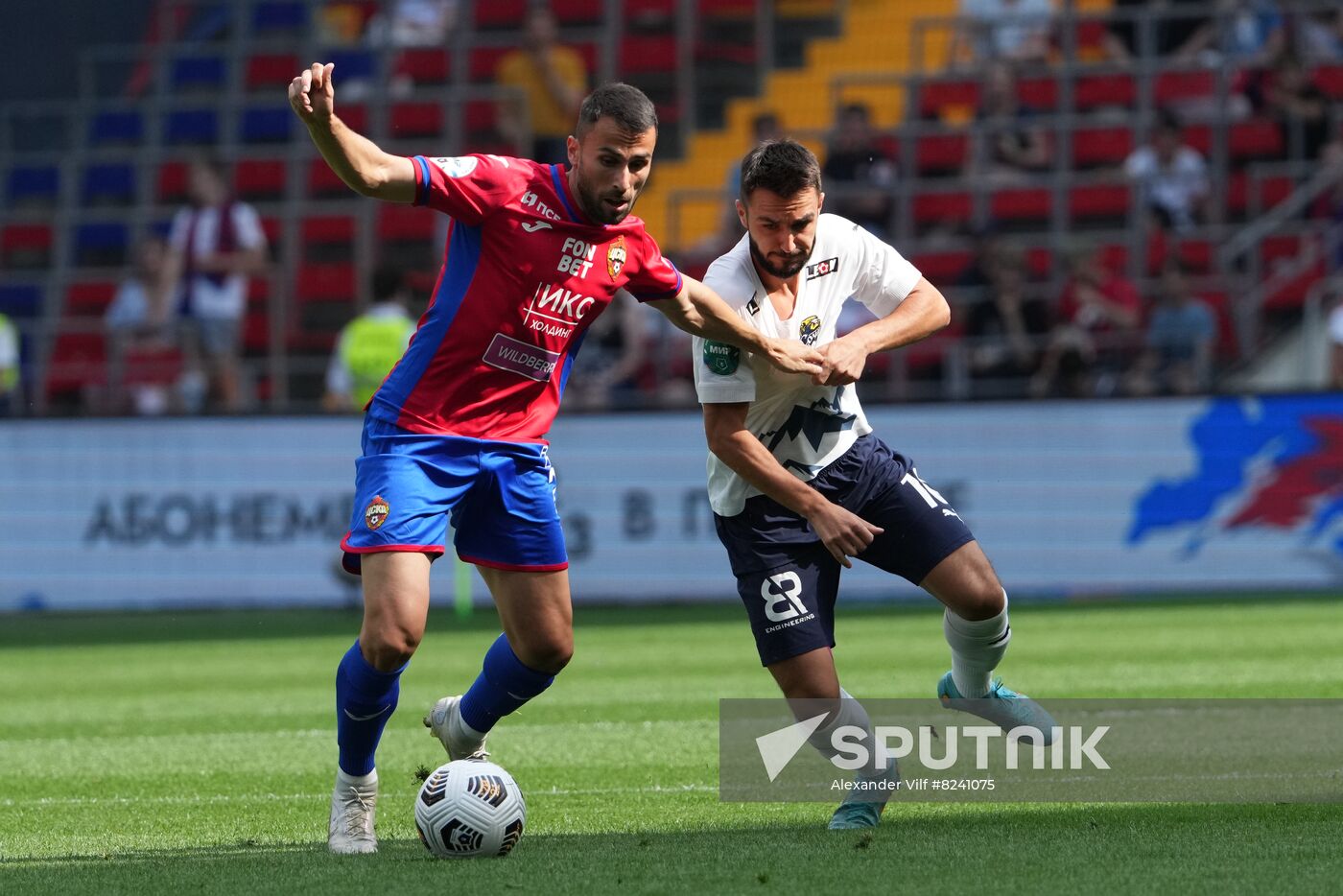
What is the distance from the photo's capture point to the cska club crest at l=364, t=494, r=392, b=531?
224 inches

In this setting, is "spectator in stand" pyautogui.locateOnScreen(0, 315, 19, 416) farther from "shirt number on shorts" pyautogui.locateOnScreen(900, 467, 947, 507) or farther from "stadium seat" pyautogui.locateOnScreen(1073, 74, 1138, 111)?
"shirt number on shorts" pyautogui.locateOnScreen(900, 467, 947, 507)

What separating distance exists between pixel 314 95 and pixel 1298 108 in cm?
1390

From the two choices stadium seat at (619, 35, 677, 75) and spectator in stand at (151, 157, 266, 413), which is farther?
stadium seat at (619, 35, 677, 75)

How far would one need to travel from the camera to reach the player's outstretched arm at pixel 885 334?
19.4 ft

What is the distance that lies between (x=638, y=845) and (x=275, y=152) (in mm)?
16394

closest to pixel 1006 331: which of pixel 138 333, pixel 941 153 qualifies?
pixel 941 153

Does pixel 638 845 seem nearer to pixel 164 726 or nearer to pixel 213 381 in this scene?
pixel 164 726

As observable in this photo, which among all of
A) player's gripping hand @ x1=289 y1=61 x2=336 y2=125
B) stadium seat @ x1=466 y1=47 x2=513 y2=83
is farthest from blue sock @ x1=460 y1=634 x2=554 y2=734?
stadium seat @ x1=466 y1=47 x2=513 y2=83

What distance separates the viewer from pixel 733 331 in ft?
19.3

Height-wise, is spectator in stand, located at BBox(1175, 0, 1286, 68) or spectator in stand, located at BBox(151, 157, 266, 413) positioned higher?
spectator in stand, located at BBox(1175, 0, 1286, 68)

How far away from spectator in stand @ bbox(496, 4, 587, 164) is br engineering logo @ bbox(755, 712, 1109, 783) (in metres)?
12.0

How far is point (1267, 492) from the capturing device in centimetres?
1448

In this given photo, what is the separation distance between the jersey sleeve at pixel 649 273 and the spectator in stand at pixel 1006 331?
10.2m

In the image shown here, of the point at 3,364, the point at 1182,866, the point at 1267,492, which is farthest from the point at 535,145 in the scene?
the point at 1182,866
